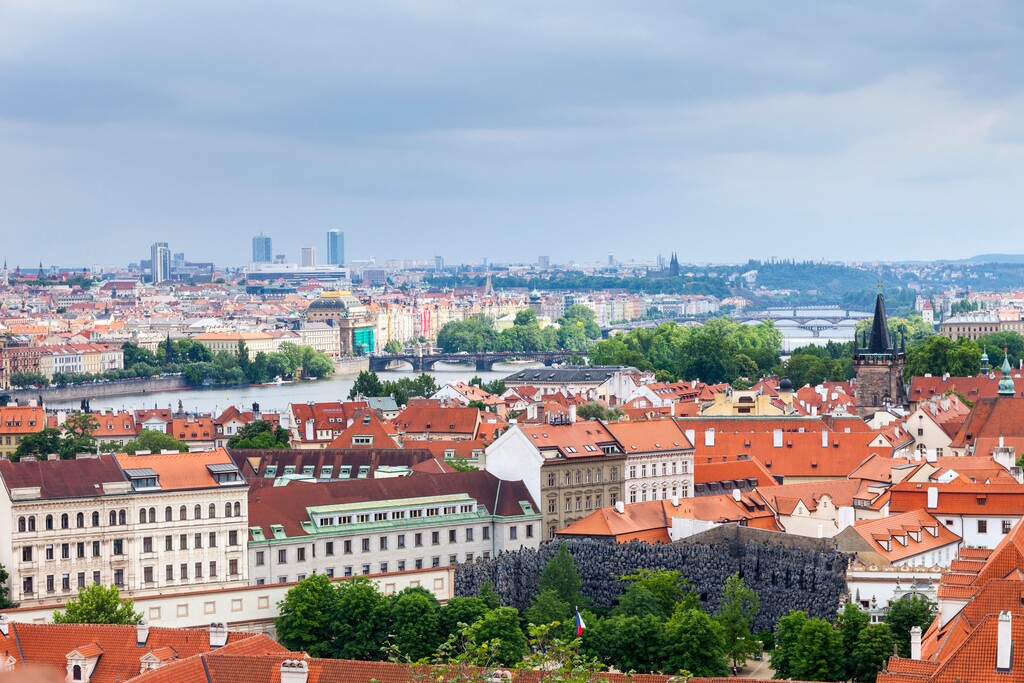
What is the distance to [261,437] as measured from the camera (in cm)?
7638

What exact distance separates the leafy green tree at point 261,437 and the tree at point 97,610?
98.7ft

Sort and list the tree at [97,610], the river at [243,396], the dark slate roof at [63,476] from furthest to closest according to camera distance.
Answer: the river at [243,396] → the dark slate roof at [63,476] → the tree at [97,610]

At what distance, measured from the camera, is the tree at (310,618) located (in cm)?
4250

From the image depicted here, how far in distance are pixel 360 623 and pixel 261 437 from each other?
3464cm

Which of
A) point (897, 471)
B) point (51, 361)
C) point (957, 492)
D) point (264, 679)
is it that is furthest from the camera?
point (51, 361)

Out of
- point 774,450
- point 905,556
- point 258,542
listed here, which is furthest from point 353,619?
point 774,450

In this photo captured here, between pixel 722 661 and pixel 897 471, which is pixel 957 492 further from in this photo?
pixel 722 661

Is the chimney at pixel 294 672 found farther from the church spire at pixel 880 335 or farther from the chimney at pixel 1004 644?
the church spire at pixel 880 335

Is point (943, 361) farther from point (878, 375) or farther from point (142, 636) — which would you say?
point (142, 636)

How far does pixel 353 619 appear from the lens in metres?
42.7

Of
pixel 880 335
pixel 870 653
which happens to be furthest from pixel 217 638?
pixel 880 335

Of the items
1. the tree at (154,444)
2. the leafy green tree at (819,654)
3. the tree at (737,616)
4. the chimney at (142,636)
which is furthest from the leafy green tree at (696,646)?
the tree at (154,444)

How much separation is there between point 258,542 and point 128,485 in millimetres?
3329

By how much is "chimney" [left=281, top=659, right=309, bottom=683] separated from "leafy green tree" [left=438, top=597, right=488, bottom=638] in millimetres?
13271
